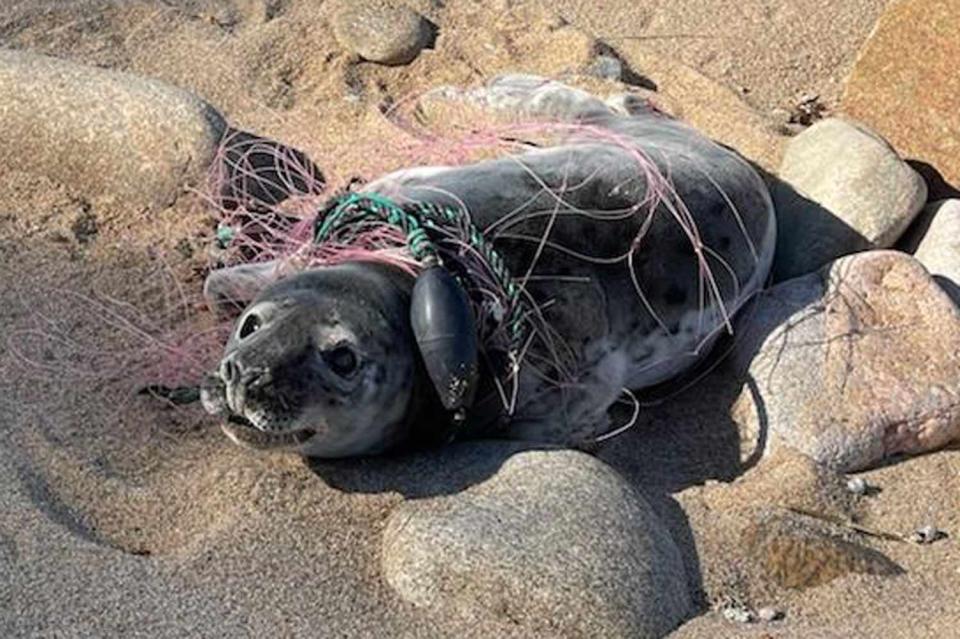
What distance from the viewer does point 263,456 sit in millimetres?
3719

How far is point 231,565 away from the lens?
3.29m

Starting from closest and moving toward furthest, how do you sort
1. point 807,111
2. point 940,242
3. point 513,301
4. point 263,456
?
point 263,456 < point 513,301 < point 940,242 < point 807,111

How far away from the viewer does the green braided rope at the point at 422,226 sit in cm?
390

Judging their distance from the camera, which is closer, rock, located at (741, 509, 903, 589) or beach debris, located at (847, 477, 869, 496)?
rock, located at (741, 509, 903, 589)

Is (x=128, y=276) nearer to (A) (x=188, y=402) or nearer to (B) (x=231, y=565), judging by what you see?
(A) (x=188, y=402)

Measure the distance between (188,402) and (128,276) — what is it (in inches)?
27.8

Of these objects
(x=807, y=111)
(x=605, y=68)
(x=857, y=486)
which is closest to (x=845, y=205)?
(x=807, y=111)

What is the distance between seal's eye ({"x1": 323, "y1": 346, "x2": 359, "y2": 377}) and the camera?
3598mm

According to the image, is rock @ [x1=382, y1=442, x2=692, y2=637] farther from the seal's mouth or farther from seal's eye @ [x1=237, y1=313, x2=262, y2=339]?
seal's eye @ [x1=237, y1=313, x2=262, y2=339]

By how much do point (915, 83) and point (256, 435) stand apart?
2775mm

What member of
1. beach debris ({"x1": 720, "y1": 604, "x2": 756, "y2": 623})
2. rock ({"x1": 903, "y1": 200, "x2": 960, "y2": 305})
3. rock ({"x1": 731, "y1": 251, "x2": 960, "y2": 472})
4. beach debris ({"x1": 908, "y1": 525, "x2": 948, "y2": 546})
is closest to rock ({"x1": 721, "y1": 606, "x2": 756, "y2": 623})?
beach debris ({"x1": 720, "y1": 604, "x2": 756, "y2": 623})

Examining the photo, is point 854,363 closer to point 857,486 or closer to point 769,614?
point 857,486

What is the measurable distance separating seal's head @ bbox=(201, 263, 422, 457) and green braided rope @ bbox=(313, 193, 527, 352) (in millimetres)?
116

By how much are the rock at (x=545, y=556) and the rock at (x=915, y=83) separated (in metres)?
2.14
